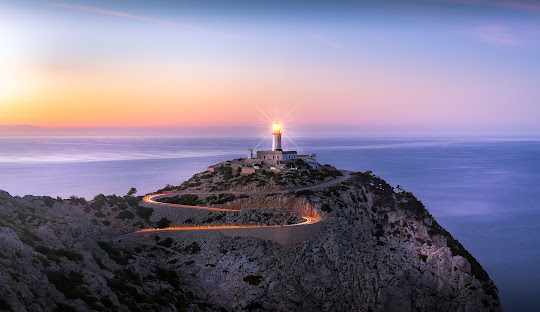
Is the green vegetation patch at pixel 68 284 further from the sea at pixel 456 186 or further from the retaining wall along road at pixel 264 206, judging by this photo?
the sea at pixel 456 186

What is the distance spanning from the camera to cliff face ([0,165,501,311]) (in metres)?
25.4

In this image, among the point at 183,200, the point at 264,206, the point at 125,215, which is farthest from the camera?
the point at 183,200

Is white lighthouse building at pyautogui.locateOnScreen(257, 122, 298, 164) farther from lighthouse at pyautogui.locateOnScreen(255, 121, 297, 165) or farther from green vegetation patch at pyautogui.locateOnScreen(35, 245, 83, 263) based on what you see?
green vegetation patch at pyautogui.locateOnScreen(35, 245, 83, 263)

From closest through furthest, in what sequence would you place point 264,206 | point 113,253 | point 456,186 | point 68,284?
point 68,284
point 113,253
point 264,206
point 456,186

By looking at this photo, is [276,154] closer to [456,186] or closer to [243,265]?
[243,265]

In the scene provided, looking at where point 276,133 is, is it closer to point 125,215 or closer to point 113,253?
point 125,215

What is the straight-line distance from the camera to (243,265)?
37.1 meters

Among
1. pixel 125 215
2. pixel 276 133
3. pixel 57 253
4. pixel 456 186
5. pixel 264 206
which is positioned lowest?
pixel 456 186

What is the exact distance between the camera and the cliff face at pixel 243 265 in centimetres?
2544

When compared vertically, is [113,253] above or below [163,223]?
above

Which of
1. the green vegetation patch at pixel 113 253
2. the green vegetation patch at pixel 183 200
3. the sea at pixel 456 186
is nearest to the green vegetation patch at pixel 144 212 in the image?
the green vegetation patch at pixel 183 200

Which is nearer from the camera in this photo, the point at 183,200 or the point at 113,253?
the point at 113,253

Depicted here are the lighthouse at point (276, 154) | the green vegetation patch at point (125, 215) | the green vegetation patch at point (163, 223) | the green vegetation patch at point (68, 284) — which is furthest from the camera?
the lighthouse at point (276, 154)

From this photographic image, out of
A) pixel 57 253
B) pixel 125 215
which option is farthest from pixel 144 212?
pixel 57 253
